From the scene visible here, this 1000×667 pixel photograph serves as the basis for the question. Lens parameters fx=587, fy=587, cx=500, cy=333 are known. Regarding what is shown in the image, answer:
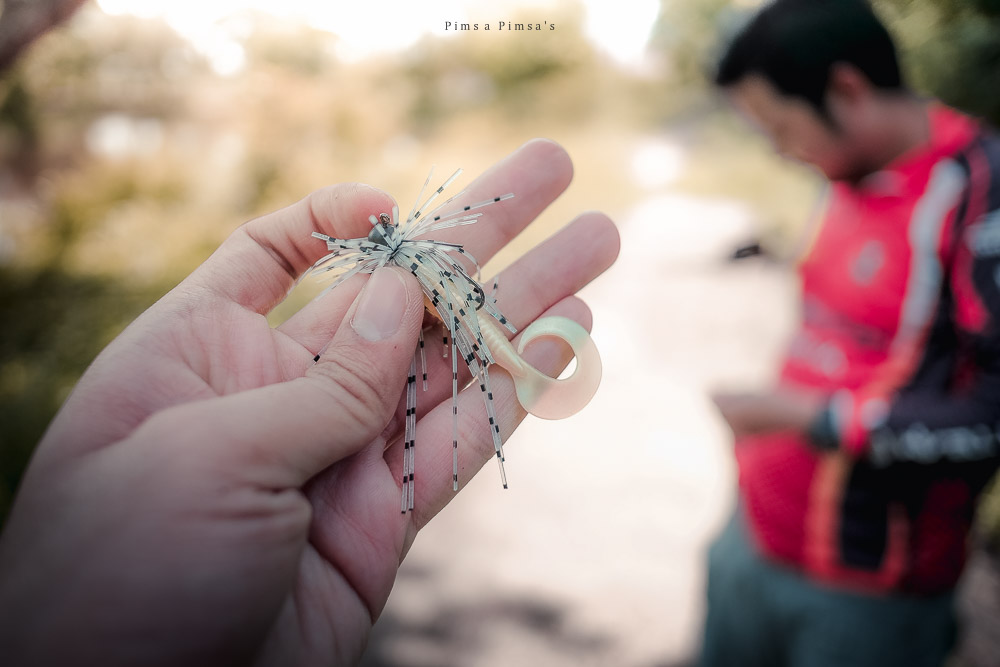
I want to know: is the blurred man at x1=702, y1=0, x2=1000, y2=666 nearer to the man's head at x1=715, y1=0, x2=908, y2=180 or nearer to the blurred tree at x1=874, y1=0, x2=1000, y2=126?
the man's head at x1=715, y1=0, x2=908, y2=180

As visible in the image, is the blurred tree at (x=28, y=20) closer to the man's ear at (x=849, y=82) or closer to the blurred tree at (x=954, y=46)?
the man's ear at (x=849, y=82)

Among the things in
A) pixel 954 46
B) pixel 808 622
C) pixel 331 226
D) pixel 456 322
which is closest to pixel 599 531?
pixel 808 622

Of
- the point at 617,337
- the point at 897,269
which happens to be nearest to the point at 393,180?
the point at 617,337

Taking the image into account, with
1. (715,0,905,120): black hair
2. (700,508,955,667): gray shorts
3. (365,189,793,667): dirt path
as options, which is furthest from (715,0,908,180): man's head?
(365,189,793,667): dirt path

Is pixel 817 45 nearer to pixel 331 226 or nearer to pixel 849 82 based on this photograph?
pixel 849 82

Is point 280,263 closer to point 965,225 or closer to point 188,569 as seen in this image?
point 188,569

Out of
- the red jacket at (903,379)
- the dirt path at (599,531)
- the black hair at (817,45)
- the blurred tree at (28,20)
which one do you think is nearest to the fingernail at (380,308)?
the red jacket at (903,379)
